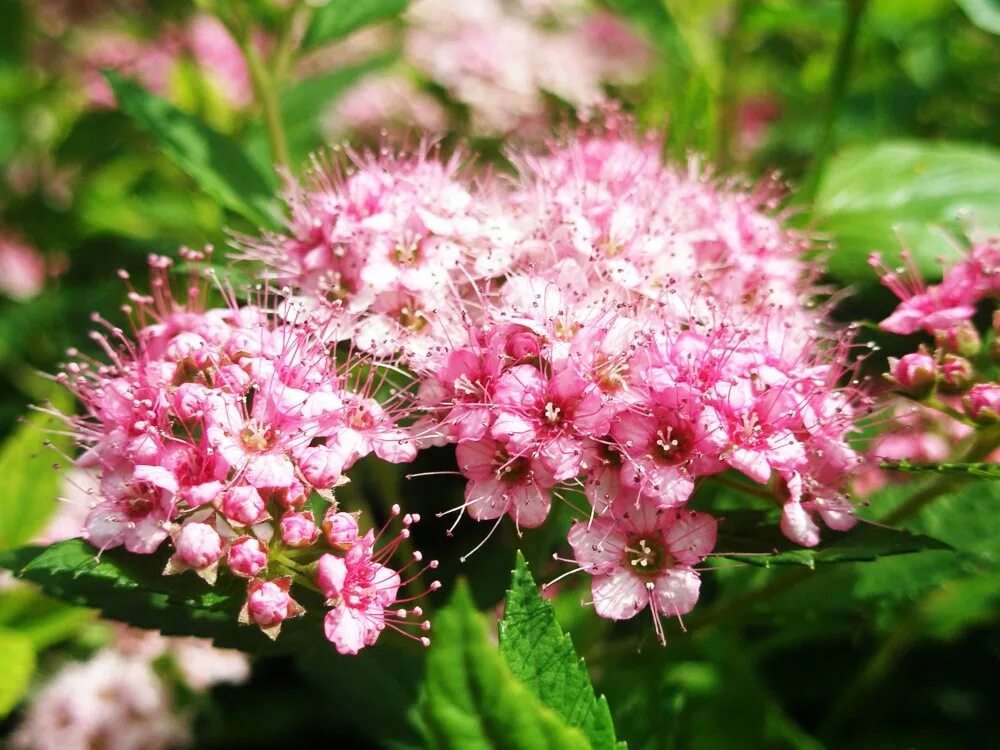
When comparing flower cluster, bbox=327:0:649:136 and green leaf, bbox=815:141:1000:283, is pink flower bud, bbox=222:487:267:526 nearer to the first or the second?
green leaf, bbox=815:141:1000:283

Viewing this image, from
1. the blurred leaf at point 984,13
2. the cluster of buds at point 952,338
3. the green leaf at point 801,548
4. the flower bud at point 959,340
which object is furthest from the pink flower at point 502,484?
the blurred leaf at point 984,13

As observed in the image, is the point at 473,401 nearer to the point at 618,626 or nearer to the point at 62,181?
the point at 618,626

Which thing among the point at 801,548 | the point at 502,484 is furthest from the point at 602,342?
the point at 801,548

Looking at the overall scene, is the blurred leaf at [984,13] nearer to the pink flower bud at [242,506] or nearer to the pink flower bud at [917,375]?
the pink flower bud at [917,375]

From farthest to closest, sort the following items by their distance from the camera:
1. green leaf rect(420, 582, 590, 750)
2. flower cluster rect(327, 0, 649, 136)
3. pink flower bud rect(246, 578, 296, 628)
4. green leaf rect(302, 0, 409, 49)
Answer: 1. flower cluster rect(327, 0, 649, 136)
2. green leaf rect(302, 0, 409, 49)
3. pink flower bud rect(246, 578, 296, 628)
4. green leaf rect(420, 582, 590, 750)

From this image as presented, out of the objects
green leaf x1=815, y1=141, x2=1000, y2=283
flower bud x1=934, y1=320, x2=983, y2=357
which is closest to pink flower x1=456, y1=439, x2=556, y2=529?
flower bud x1=934, y1=320, x2=983, y2=357

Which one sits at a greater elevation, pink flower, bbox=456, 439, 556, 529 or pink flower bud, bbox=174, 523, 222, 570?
pink flower bud, bbox=174, 523, 222, 570

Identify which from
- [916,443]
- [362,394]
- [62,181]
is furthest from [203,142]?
[62,181]

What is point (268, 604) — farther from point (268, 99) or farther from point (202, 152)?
point (268, 99)
